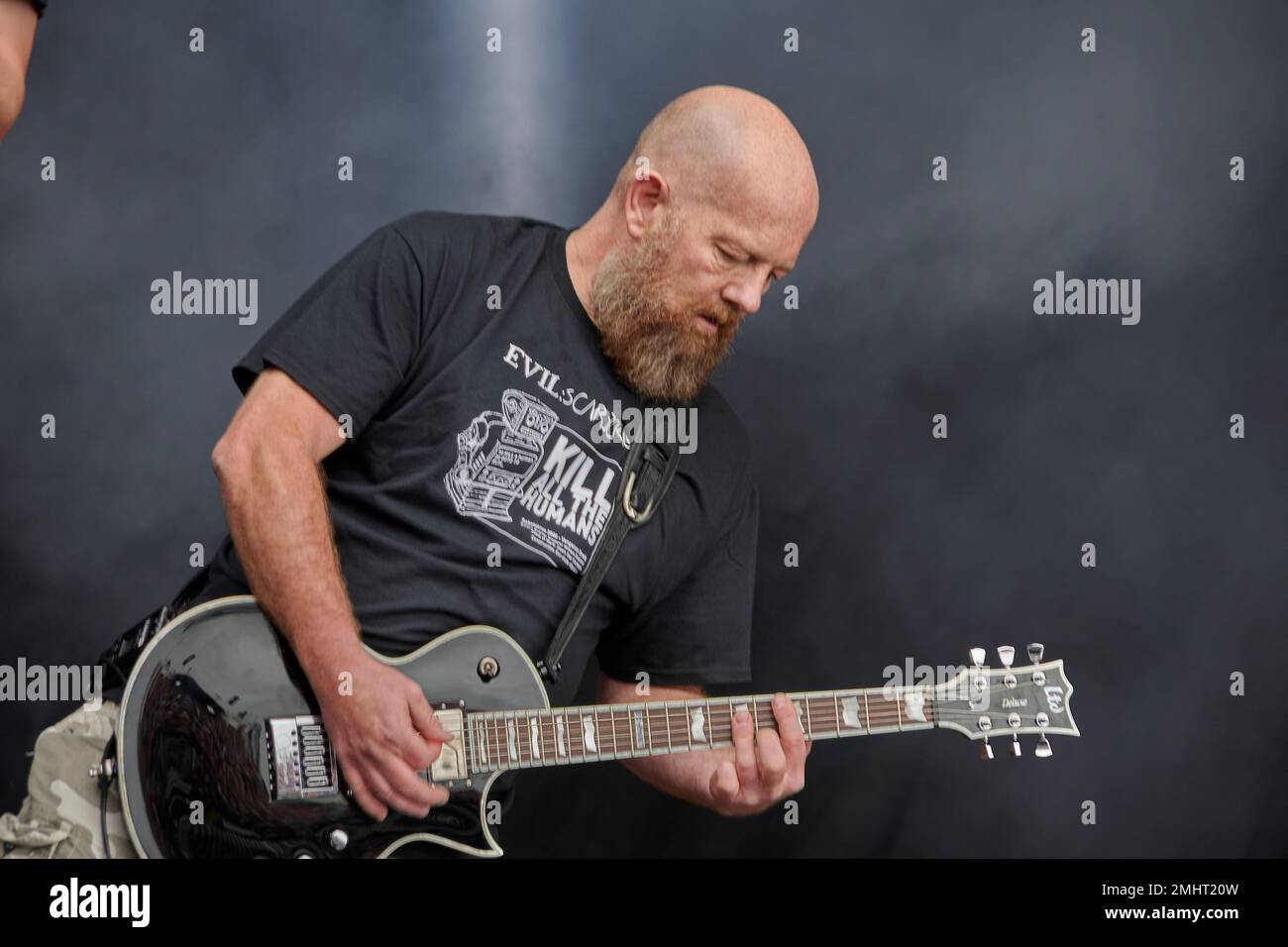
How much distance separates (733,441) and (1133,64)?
1194 mm

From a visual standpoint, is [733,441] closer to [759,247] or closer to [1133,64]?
[759,247]

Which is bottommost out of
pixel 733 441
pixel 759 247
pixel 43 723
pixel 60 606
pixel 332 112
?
pixel 43 723

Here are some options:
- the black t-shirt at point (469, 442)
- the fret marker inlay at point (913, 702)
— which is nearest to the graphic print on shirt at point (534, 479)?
the black t-shirt at point (469, 442)

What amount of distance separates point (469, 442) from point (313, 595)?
0.39 meters

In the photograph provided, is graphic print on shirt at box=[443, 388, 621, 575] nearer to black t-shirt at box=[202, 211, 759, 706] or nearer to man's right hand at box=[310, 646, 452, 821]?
black t-shirt at box=[202, 211, 759, 706]

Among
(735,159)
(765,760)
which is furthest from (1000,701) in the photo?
(735,159)

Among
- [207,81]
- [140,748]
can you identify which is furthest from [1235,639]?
[207,81]

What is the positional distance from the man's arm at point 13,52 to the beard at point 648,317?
1056mm

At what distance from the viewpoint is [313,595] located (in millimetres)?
2033

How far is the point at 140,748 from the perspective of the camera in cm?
202

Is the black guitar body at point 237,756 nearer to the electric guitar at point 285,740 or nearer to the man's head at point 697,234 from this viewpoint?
the electric guitar at point 285,740

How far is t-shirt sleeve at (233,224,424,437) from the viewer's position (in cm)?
212

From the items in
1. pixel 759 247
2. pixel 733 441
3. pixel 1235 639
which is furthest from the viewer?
pixel 1235 639

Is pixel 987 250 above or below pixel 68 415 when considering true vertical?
above
